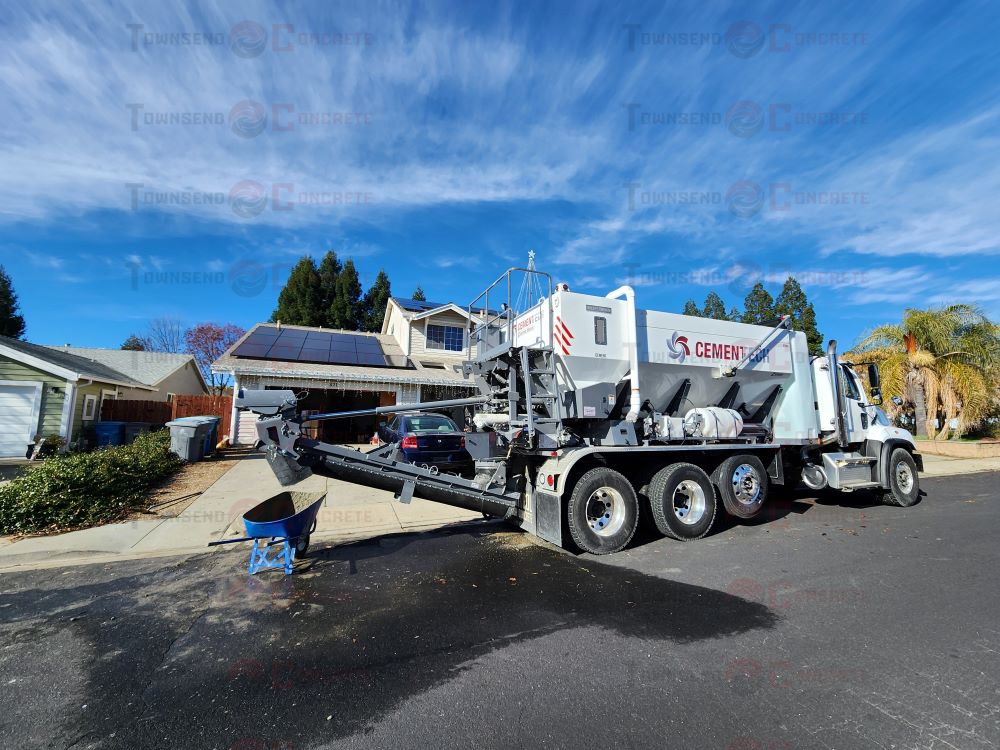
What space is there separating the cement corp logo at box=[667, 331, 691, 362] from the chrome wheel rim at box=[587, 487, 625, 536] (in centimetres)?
224

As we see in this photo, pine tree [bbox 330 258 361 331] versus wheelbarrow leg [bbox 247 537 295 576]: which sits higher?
pine tree [bbox 330 258 361 331]

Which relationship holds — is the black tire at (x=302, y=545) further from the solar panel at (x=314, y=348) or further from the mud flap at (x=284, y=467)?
the solar panel at (x=314, y=348)

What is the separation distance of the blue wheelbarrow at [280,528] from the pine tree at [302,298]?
35618mm

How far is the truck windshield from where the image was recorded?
35.6 ft

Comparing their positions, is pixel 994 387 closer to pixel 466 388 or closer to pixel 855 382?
pixel 855 382

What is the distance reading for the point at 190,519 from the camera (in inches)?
294

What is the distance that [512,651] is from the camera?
11.7 ft

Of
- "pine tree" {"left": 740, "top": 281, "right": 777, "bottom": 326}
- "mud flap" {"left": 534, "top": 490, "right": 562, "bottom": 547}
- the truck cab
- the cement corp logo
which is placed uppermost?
"pine tree" {"left": 740, "top": 281, "right": 777, "bottom": 326}

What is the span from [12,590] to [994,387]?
92.8 ft

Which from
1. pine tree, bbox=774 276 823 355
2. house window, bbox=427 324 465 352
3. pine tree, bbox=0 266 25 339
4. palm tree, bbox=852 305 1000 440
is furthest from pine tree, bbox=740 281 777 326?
pine tree, bbox=0 266 25 339

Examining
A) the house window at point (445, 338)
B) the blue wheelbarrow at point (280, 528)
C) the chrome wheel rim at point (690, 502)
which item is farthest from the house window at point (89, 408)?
the chrome wheel rim at point (690, 502)

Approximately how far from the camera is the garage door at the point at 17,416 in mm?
12836

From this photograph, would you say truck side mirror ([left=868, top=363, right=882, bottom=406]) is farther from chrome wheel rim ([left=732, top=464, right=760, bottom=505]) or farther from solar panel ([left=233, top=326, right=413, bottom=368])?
solar panel ([left=233, top=326, right=413, bottom=368])

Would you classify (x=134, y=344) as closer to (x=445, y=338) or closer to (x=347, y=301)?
(x=347, y=301)
